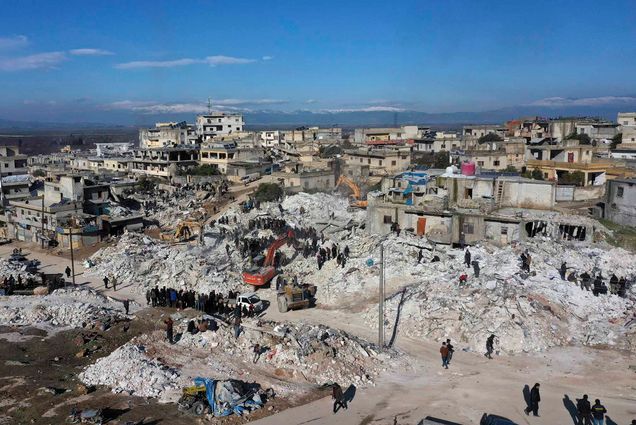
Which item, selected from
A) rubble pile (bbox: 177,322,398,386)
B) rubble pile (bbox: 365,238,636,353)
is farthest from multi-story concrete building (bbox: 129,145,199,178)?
rubble pile (bbox: 177,322,398,386)

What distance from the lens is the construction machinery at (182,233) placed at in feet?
138

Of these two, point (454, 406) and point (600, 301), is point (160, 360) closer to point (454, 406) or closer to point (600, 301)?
point (454, 406)

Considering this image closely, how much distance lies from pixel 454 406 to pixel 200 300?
549 inches

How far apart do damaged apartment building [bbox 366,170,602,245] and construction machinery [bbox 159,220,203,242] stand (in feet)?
46.8

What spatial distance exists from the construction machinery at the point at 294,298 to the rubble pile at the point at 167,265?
442 centimetres

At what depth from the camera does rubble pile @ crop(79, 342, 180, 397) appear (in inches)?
762

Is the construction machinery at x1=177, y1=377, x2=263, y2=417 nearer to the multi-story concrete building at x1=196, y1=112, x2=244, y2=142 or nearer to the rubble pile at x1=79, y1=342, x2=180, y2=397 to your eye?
the rubble pile at x1=79, y1=342, x2=180, y2=397

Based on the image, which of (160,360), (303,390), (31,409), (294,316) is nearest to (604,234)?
(294,316)

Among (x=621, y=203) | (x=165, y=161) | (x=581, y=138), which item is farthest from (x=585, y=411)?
(x=165, y=161)

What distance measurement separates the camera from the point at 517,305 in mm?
24344

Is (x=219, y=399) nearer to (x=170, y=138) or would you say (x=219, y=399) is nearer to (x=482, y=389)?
(x=482, y=389)

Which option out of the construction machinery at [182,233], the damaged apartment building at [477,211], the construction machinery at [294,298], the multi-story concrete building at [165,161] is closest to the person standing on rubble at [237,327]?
the construction machinery at [294,298]

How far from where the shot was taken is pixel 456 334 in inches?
930

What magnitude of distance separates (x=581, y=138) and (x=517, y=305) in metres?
49.2
